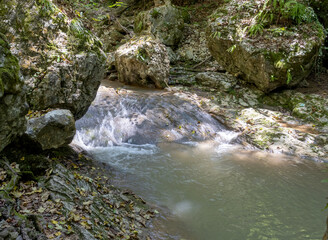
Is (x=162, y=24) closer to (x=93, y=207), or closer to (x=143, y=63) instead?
(x=143, y=63)

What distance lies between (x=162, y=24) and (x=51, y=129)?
10.3 m

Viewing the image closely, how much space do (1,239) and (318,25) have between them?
10.3m

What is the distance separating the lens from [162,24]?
12234mm

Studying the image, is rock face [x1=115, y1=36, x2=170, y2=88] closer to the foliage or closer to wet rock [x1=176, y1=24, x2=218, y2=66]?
wet rock [x1=176, y1=24, x2=218, y2=66]

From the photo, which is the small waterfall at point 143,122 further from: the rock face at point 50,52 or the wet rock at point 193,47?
the wet rock at point 193,47

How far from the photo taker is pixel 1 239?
175cm

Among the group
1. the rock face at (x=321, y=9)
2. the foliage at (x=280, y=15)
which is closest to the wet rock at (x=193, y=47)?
Result: the foliage at (x=280, y=15)

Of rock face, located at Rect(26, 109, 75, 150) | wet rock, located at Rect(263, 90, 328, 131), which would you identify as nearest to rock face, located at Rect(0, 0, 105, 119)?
rock face, located at Rect(26, 109, 75, 150)

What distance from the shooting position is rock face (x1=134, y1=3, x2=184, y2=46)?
12172 millimetres

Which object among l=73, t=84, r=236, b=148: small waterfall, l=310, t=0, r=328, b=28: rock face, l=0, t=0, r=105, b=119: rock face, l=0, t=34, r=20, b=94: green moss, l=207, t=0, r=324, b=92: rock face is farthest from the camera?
l=310, t=0, r=328, b=28: rock face

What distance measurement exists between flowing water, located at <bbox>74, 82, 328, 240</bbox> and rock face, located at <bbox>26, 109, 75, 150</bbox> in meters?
1.20

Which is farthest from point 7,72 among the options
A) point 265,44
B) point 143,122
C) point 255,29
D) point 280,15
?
point 280,15

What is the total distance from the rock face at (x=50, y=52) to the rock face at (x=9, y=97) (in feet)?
3.40

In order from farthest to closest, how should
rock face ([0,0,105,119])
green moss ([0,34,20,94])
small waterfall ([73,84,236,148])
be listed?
1. small waterfall ([73,84,236,148])
2. rock face ([0,0,105,119])
3. green moss ([0,34,20,94])
